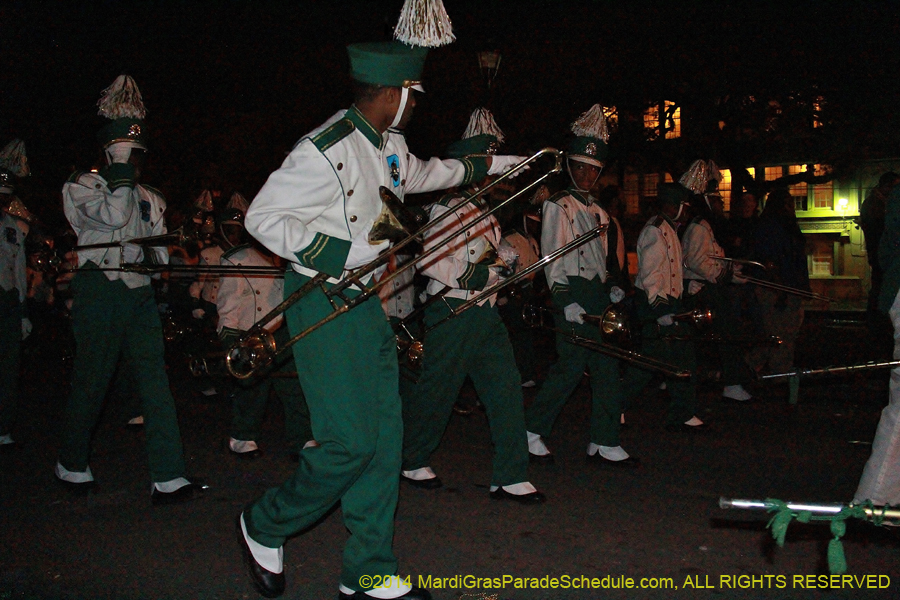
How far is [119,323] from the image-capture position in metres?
5.58

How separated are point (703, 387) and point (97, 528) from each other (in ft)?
23.3

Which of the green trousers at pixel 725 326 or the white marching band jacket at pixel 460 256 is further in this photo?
the green trousers at pixel 725 326

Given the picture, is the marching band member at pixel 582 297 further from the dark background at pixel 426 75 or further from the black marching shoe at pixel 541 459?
the dark background at pixel 426 75

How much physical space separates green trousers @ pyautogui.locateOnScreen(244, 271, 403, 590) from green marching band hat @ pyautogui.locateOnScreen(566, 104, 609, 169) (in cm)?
312

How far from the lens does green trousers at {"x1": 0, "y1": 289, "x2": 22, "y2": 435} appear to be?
7.05 m

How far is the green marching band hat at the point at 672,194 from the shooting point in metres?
7.88

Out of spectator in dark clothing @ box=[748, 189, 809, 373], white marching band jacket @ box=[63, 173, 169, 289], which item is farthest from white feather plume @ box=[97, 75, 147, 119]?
spectator in dark clothing @ box=[748, 189, 809, 373]

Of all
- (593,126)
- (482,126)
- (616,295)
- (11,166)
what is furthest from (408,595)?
(11,166)

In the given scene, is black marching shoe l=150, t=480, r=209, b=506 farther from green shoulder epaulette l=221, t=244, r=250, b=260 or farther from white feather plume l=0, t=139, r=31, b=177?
white feather plume l=0, t=139, r=31, b=177

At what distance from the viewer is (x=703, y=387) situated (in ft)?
33.6

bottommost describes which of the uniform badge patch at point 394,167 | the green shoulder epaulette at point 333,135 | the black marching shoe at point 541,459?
the black marching shoe at point 541,459

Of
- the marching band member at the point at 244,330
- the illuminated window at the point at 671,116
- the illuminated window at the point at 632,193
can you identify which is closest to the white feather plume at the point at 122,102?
the marching band member at the point at 244,330

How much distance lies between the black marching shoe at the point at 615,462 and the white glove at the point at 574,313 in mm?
1046

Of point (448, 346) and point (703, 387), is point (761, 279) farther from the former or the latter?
point (448, 346)
